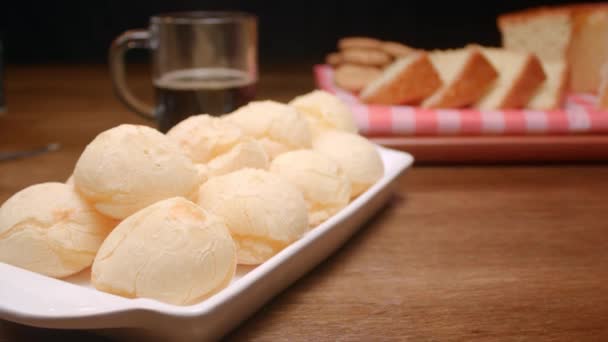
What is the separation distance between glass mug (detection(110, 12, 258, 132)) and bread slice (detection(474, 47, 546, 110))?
603 mm

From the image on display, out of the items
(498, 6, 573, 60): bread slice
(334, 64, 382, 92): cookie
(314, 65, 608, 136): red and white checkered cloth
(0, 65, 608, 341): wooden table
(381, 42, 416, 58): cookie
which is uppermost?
(498, 6, 573, 60): bread slice

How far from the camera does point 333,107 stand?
1.01 meters

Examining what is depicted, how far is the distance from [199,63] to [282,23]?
1.44 metres

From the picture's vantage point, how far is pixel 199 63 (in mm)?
1240

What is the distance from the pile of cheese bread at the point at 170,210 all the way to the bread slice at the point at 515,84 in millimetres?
812

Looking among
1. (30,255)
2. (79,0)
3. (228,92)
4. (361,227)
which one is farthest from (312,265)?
(79,0)

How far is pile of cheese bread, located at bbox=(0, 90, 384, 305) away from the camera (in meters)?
0.55

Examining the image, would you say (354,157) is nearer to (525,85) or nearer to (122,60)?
(122,60)

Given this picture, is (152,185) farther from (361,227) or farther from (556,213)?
(556,213)

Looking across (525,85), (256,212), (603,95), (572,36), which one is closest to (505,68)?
(525,85)

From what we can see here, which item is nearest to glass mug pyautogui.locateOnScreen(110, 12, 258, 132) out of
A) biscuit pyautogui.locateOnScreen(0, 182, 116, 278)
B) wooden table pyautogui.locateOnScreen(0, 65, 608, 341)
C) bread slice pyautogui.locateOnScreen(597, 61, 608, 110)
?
wooden table pyautogui.locateOnScreen(0, 65, 608, 341)

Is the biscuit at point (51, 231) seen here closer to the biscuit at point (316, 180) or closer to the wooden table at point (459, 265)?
the wooden table at point (459, 265)

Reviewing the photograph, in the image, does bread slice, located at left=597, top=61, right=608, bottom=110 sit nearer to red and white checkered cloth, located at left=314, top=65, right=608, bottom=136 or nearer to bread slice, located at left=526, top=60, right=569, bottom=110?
bread slice, located at left=526, top=60, right=569, bottom=110

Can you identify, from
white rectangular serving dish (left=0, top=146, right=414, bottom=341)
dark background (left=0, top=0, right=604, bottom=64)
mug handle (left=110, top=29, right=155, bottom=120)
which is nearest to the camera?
white rectangular serving dish (left=0, top=146, right=414, bottom=341)
